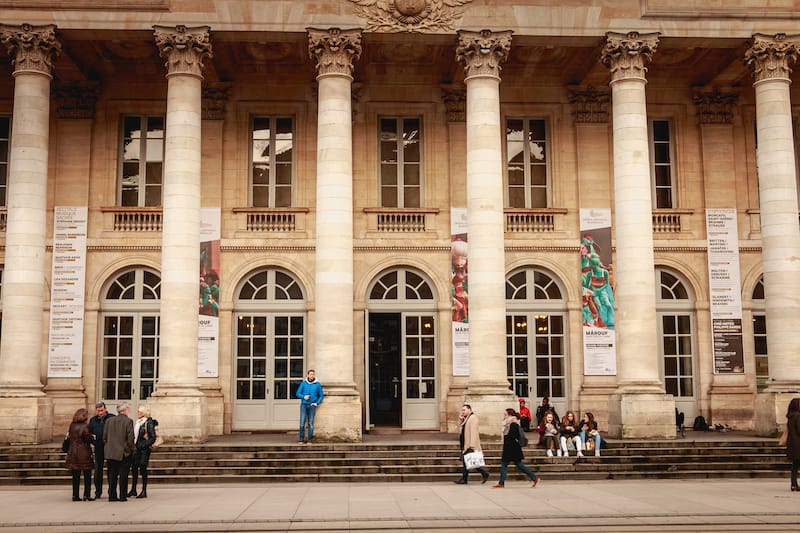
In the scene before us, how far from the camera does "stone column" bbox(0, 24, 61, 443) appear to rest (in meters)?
20.1

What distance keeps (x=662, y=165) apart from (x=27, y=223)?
1660cm

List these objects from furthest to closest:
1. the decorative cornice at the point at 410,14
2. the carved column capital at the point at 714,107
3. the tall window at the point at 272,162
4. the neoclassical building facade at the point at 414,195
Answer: the carved column capital at the point at 714,107 → the tall window at the point at 272,162 → the decorative cornice at the point at 410,14 → the neoclassical building facade at the point at 414,195

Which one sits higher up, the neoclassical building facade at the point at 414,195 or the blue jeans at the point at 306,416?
the neoclassical building facade at the point at 414,195

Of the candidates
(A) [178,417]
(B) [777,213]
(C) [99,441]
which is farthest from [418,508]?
(B) [777,213]

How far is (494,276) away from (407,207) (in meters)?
4.94

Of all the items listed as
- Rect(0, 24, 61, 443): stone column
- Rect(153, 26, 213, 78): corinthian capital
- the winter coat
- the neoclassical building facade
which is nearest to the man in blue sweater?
the neoclassical building facade

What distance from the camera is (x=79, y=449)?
14.1 metres

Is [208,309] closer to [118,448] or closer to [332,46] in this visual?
[332,46]

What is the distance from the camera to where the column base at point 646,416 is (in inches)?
787

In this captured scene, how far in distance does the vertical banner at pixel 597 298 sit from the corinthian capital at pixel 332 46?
7856mm

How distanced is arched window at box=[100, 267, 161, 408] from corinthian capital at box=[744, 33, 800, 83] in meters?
16.0

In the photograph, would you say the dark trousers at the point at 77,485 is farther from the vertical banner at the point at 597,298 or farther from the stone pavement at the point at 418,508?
the vertical banner at the point at 597,298

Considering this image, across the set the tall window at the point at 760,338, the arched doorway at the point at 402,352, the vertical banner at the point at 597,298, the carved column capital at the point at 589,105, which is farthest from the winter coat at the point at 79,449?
the tall window at the point at 760,338

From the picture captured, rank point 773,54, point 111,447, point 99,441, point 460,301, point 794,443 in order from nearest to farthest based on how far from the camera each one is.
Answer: point 111,447, point 99,441, point 794,443, point 773,54, point 460,301
